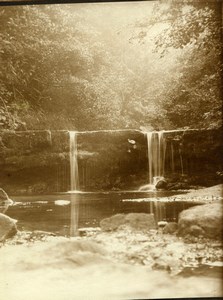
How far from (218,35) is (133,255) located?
1.60 meters

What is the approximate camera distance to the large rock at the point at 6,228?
2822 millimetres

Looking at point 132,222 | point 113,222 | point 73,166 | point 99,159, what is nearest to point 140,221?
point 132,222

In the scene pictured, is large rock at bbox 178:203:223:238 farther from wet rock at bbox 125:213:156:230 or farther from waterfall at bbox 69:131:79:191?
waterfall at bbox 69:131:79:191

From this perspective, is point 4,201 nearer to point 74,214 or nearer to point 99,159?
point 74,214

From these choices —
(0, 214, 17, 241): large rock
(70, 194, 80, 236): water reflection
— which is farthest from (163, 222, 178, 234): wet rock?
(0, 214, 17, 241): large rock

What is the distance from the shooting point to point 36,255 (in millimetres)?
2715

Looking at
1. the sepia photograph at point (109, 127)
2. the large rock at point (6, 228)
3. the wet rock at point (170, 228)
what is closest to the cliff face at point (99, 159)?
the sepia photograph at point (109, 127)

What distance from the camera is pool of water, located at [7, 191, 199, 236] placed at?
2834 mm

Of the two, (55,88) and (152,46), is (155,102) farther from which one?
(55,88)

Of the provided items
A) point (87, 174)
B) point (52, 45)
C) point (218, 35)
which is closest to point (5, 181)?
point (87, 174)

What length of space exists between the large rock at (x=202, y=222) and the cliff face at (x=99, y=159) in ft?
0.74

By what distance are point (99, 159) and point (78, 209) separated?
0.38m

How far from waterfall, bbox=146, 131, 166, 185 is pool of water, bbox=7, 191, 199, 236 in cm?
13

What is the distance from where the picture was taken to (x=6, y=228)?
2834mm
